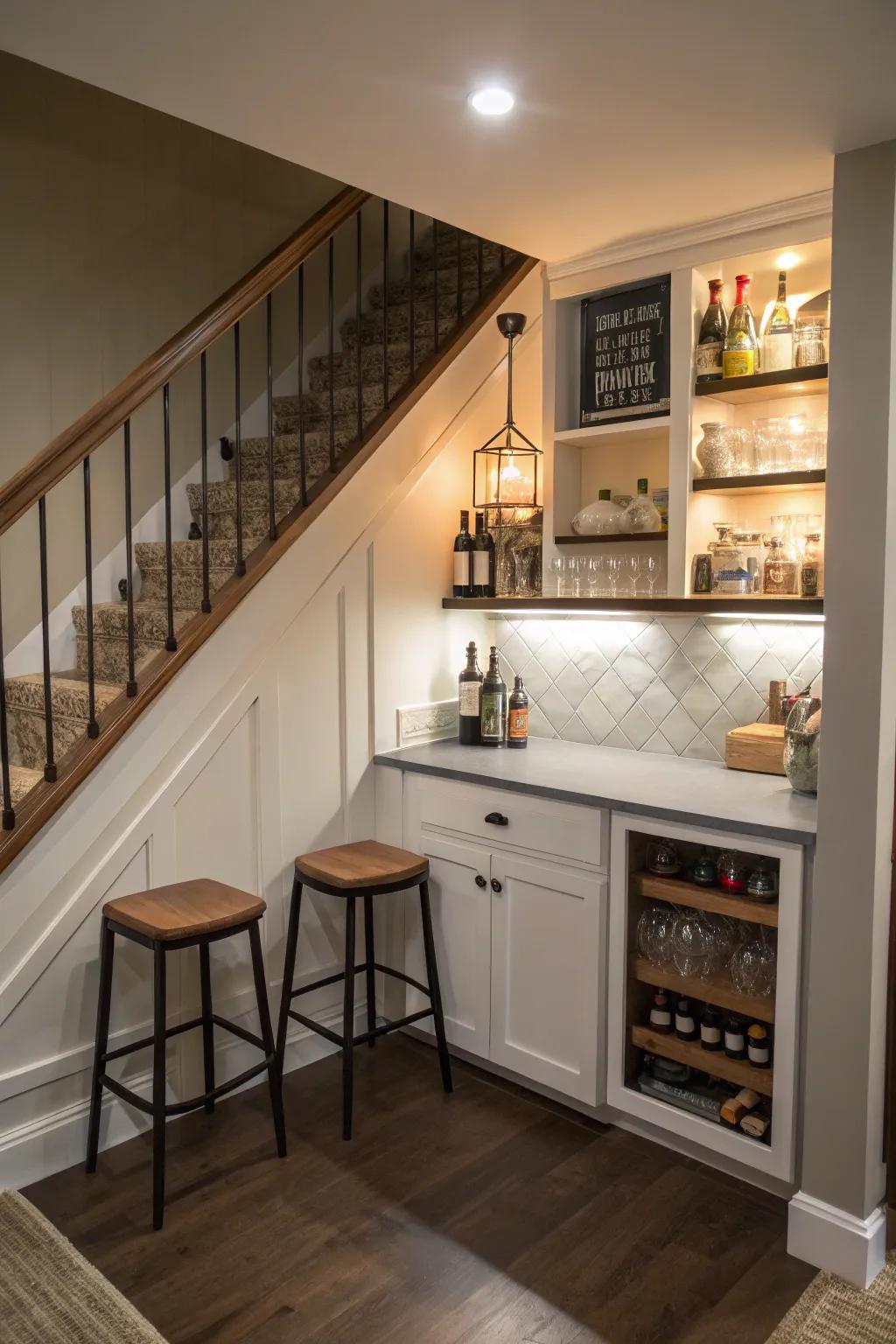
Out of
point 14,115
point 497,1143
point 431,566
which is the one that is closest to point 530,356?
point 431,566

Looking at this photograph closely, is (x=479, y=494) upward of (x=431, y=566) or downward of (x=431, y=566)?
upward

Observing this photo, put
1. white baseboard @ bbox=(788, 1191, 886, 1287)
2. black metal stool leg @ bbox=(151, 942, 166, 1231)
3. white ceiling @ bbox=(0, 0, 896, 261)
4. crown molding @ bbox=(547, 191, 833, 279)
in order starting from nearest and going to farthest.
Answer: white ceiling @ bbox=(0, 0, 896, 261) → white baseboard @ bbox=(788, 1191, 886, 1287) → black metal stool leg @ bbox=(151, 942, 166, 1231) → crown molding @ bbox=(547, 191, 833, 279)

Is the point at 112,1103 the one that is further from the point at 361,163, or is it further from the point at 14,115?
the point at 14,115

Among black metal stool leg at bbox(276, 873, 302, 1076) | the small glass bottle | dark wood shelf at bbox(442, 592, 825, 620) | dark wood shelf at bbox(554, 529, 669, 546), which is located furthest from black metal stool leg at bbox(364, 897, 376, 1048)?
the small glass bottle

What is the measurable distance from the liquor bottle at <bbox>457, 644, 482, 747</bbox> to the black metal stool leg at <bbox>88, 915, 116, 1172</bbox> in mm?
1353

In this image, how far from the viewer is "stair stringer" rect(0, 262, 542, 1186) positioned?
246cm

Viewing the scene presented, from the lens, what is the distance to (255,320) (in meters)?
4.13

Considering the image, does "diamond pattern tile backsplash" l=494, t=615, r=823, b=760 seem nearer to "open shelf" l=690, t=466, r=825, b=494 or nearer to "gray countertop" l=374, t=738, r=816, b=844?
"gray countertop" l=374, t=738, r=816, b=844

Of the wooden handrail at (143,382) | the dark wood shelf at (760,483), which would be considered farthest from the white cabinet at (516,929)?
the wooden handrail at (143,382)

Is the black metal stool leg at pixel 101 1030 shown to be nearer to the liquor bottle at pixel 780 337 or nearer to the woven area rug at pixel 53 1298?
the woven area rug at pixel 53 1298

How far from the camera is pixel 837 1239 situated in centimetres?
215

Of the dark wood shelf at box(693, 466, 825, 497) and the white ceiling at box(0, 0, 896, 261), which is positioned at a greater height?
the white ceiling at box(0, 0, 896, 261)

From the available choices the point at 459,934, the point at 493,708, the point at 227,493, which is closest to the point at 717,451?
the point at 493,708

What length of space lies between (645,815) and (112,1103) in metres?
1.61
